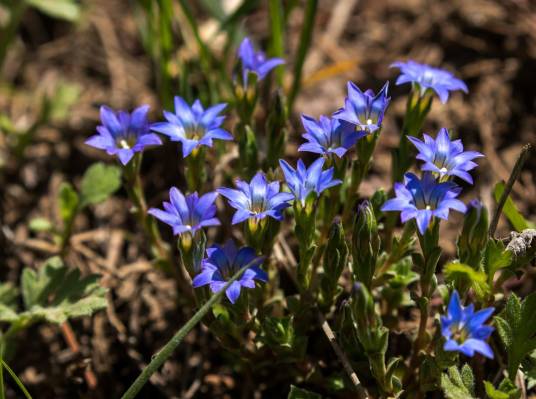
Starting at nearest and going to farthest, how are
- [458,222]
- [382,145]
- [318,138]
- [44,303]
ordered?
[318,138] < [44,303] < [458,222] < [382,145]

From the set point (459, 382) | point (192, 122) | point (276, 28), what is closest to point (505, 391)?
point (459, 382)

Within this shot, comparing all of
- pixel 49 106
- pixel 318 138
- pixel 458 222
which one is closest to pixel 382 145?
pixel 458 222

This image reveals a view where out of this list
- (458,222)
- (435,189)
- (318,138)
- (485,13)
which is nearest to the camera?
(435,189)

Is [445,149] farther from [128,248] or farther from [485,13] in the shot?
[485,13]

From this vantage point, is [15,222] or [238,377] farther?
[15,222]

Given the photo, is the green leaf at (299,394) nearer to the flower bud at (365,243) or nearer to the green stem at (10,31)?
the flower bud at (365,243)

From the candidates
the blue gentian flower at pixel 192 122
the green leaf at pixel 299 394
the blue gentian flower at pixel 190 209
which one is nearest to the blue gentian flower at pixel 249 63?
the blue gentian flower at pixel 192 122

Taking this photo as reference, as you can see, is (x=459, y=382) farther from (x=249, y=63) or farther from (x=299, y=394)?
(x=249, y=63)

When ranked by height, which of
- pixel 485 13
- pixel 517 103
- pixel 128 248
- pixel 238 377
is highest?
pixel 485 13
